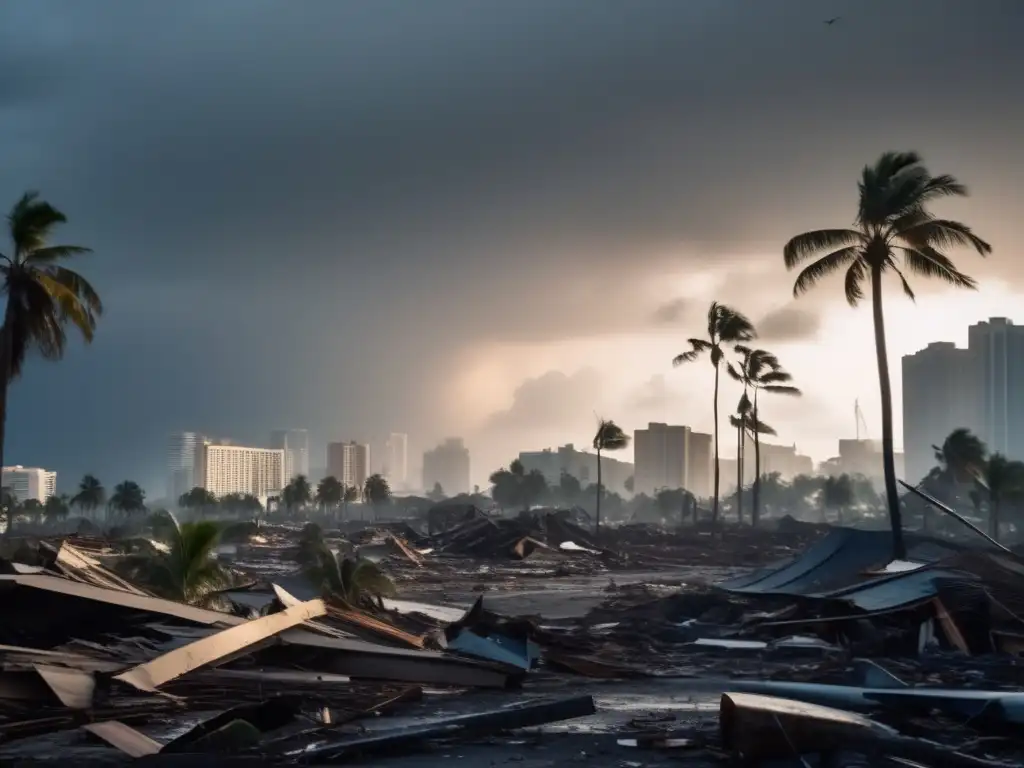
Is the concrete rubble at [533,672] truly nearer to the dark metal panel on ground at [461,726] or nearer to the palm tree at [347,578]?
the dark metal panel on ground at [461,726]

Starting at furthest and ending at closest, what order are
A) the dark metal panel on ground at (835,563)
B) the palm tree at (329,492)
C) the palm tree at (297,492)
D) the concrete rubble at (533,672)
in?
the palm tree at (297,492) → the palm tree at (329,492) → the dark metal panel on ground at (835,563) → the concrete rubble at (533,672)

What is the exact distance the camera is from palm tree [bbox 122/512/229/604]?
762 inches

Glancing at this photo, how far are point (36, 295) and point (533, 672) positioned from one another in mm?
14752

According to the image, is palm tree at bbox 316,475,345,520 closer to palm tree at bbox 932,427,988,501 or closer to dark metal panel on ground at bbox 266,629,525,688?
palm tree at bbox 932,427,988,501

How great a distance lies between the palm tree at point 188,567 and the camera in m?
19.3

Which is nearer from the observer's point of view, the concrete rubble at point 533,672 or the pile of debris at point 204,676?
the concrete rubble at point 533,672

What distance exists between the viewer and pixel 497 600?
3031 centimetres

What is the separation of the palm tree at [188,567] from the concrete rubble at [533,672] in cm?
49

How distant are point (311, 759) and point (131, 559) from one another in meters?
13.3

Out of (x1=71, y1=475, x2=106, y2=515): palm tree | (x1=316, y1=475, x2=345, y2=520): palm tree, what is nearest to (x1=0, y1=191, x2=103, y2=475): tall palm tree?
(x1=71, y1=475, x2=106, y2=515): palm tree

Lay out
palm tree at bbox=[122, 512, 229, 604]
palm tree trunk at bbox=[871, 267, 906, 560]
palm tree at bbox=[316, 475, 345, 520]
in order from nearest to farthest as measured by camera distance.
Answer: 1. palm tree at bbox=[122, 512, 229, 604]
2. palm tree trunk at bbox=[871, 267, 906, 560]
3. palm tree at bbox=[316, 475, 345, 520]

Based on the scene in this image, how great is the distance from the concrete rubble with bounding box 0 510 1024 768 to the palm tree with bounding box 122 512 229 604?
1.61 ft

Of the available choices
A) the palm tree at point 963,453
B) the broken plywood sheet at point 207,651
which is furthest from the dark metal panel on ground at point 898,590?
the palm tree at point 963,453

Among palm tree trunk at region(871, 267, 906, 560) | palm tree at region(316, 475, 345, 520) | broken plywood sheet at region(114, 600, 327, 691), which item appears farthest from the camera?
palm tree at region(316, 475, 345, 520)
